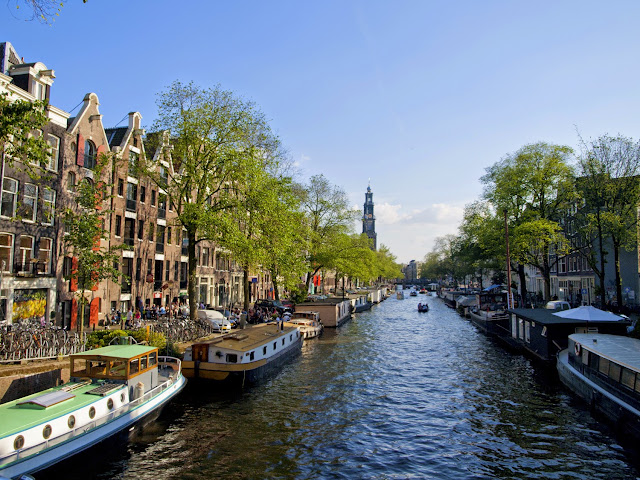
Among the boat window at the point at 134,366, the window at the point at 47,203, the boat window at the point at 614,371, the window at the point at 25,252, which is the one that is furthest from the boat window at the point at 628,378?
the window at the point at 25,252

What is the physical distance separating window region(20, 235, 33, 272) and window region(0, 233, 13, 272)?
0.81 m

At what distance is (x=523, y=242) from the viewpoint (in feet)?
156

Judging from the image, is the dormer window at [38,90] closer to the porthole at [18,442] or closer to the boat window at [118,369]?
the boat window at [118,369]

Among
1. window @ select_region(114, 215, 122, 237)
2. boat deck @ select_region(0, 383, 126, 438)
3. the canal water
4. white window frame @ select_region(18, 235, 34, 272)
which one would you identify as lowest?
the canal water

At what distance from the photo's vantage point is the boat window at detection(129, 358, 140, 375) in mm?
18112

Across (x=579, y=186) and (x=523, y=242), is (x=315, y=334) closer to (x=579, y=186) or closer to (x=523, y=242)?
(x=523, y=242)

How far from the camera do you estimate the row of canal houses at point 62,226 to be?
96.6 feet

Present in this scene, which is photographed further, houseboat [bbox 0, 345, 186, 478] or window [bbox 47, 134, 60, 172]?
window [bbox 47, 134, 60, 172]

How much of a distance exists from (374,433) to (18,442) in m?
12.0

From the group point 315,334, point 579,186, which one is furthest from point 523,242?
point 315,334

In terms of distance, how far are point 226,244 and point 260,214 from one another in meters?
4.16

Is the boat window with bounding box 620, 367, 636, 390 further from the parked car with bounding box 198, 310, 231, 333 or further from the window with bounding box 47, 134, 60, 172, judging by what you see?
the window with bounding box 47, 134, 60, 172

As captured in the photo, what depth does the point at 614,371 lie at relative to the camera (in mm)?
19750

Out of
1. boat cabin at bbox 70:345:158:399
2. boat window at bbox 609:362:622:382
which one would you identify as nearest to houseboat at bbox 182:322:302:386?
boat cabin at bbox 70:345:158:399
